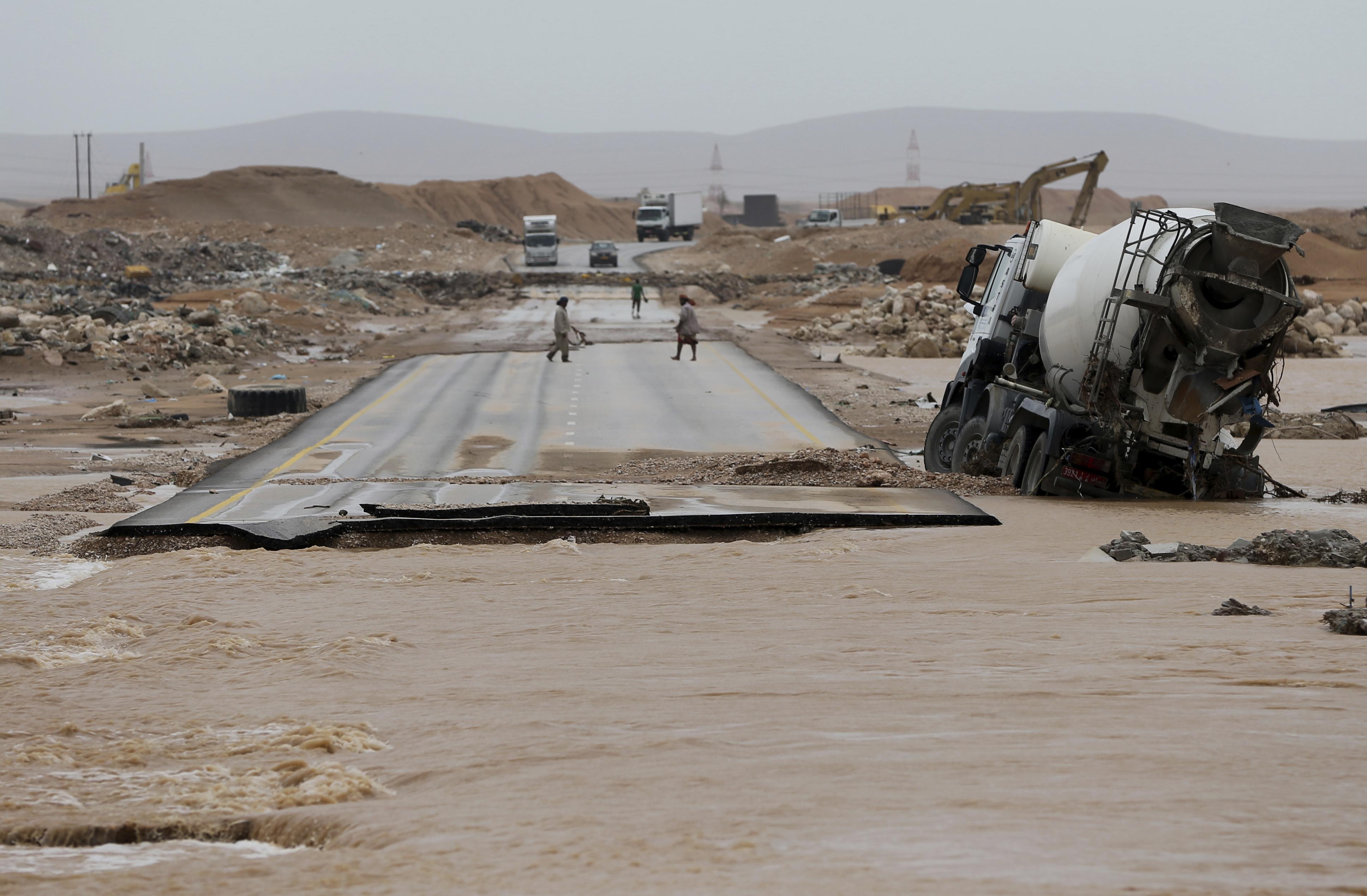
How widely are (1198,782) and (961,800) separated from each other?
0.89 m

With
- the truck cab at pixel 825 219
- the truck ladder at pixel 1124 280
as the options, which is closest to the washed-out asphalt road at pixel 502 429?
the truck ladder at pixel 1124 280

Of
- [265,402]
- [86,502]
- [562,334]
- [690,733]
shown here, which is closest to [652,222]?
[562,334]

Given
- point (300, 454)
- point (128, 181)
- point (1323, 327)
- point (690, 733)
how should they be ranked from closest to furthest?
point (690, 733)
point (300, 454)
point (1323, 327)
point (128, 181)

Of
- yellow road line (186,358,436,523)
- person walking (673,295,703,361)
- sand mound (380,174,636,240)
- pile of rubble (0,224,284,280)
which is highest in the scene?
sand mound (380,174,636,240)

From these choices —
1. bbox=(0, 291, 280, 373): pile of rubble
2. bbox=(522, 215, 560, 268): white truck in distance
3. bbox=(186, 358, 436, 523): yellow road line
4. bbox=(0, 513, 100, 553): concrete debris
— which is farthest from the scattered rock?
bbox=(522, 215, 560, 268): white truck in distance

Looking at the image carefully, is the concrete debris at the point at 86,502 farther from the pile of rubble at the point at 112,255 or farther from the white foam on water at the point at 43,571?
the pile of rubble at the point at 112,255

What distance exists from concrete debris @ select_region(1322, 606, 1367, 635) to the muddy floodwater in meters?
0.08

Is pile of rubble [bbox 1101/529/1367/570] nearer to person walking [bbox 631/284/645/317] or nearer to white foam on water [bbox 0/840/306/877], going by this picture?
white foam on water [bbox 0/840/306/877]

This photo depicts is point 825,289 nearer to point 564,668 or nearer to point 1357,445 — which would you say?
point 1357,445

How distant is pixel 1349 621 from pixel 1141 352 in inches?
245

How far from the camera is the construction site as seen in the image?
4.48 meters

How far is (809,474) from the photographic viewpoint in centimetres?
1648

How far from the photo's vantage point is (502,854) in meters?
4.33

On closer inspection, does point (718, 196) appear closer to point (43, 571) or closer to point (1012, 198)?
point (1012, 198)
